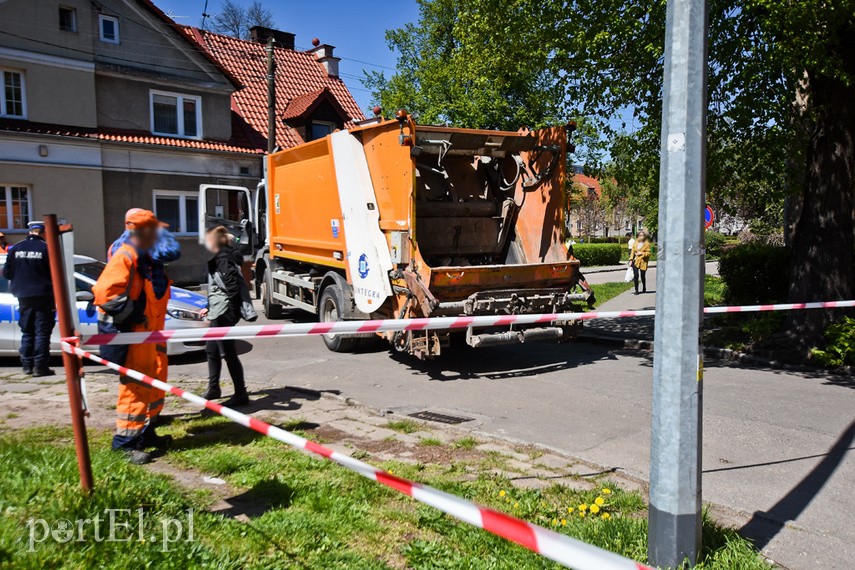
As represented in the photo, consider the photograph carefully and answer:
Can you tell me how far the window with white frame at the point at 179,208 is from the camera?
20.5 meters

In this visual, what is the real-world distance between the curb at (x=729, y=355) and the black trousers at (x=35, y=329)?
746cm

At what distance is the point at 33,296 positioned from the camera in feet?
25.4

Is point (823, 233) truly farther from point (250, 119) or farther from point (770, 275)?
point (250, 119)

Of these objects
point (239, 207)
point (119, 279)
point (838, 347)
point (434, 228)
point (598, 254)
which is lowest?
point (838, 347)

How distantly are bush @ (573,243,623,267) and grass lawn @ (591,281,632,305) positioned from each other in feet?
35.4

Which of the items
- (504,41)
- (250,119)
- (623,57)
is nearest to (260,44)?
(250,119)

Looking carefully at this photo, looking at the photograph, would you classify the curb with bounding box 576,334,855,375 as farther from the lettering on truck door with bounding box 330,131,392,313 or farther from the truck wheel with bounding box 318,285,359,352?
the lettering on truck door with bounding box 330,131,392,313

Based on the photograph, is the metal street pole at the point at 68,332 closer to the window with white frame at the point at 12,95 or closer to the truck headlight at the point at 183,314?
the truck headlight at the point at 183,314

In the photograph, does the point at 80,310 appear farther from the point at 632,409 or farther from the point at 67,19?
the point at 67,19

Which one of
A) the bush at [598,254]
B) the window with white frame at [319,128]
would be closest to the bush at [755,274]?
the window with white frame at [319,128]

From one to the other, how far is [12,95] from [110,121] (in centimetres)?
243

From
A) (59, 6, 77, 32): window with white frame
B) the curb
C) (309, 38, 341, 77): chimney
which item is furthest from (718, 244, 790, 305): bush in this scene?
(309, 38, 341, 77): chimney

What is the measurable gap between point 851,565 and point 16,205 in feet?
64.8

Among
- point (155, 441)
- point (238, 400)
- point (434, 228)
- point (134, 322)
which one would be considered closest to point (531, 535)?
point (134, 322)
